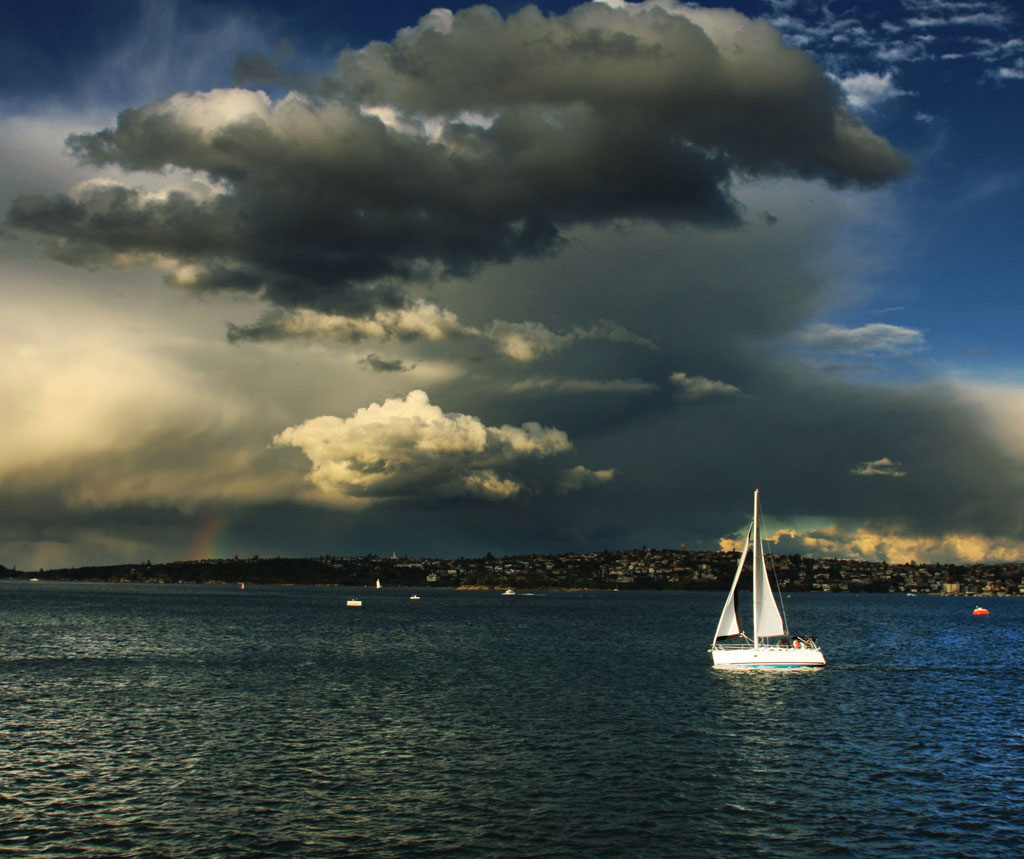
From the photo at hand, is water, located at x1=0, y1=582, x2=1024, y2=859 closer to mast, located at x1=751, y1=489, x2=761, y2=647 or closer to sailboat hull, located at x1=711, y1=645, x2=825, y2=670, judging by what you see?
sailboat hull, located at x1=711, y1=645, x2=825, y2=670

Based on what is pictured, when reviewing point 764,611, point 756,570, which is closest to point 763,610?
point 764,611

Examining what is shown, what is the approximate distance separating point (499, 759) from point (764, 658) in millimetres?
48871

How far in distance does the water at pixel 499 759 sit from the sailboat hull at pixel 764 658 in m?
1.43

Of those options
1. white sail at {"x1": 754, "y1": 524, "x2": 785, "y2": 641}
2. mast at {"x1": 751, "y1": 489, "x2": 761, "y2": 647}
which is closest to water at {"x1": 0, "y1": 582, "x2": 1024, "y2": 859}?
white sail at {"x1": 754, "y1": 524, "x2": 785, "y2": 641}

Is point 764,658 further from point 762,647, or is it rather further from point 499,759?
point 499,759

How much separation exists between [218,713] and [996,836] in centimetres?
4697

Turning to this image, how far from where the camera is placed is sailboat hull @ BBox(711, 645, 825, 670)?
88188 mm

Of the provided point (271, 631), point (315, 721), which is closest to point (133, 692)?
point (315, 721)

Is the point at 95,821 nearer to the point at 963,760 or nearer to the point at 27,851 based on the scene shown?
the point at 27,851

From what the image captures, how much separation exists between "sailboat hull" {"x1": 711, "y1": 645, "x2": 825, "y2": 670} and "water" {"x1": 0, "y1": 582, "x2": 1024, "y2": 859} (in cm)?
143


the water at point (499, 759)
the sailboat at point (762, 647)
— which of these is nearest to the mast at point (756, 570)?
the sailboat at point (762, 647)

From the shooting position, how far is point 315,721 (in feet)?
190

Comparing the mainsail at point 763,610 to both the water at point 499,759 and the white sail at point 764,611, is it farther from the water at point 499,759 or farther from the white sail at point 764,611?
the water at point 499,759

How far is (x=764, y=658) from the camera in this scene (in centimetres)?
8850
